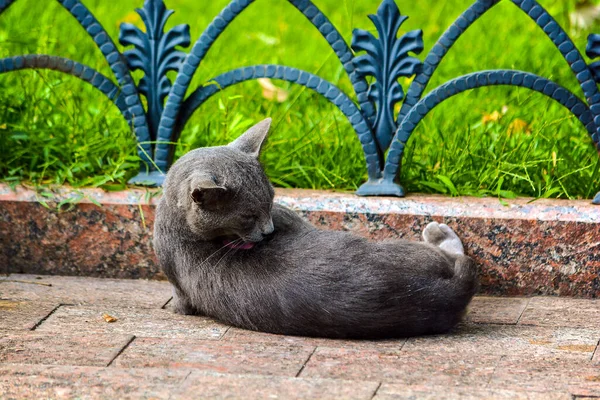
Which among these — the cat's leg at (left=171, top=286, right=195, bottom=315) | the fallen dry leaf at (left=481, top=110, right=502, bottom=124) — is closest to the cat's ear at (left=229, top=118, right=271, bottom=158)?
the cat's leg at (left=171, top=286, right=195, bottom=315)

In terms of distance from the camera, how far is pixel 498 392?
261cm

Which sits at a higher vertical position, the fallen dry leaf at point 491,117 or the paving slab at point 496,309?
the fallen dry leaf at point 491,117

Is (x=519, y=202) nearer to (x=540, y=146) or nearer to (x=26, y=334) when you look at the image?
(x=540, y=146)

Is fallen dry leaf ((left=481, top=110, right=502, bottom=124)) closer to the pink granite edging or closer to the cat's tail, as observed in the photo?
the pink granite edging

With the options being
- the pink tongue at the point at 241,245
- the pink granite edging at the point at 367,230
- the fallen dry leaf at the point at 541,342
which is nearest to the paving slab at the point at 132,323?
the pink tongue at the point at 241,245

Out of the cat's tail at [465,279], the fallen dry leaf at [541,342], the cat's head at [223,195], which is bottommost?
the fallen dry leaf at [541,342]

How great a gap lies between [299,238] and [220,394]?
787mm

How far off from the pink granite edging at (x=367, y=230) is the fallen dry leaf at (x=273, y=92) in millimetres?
1154

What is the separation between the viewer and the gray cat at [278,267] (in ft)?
9.87

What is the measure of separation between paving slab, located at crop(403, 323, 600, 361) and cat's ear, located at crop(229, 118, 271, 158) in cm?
91

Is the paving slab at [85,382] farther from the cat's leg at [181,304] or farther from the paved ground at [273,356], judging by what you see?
the cat's leg at [181,304]

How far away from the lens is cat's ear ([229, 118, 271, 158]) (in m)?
3.37

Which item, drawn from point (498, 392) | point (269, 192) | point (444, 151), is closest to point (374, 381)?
point (498, 392)

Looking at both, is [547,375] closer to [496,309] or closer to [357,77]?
[496,309]
